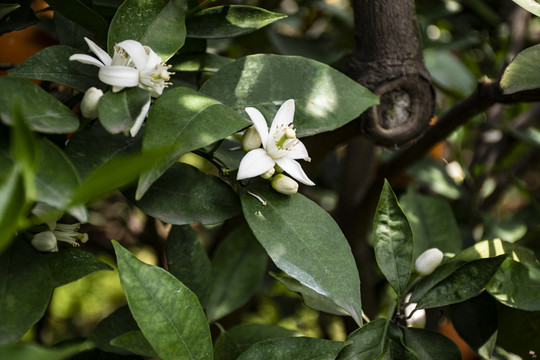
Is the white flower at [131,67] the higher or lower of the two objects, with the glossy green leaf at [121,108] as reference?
higher

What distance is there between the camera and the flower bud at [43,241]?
0.46 metres

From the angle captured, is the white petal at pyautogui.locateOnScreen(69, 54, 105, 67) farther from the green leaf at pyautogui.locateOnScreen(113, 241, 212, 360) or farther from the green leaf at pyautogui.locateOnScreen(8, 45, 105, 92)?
the green leaf at pyautogui.locateOnScreen(113, 241, 212, 360)

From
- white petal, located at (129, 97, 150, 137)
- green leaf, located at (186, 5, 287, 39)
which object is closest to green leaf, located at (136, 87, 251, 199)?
white petal, located at (129, 97, 150, 137)

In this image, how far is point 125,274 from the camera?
427mm

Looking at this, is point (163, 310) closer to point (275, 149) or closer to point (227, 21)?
point (275, 149)

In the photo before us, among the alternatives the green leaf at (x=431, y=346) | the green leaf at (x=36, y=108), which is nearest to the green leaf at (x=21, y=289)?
the green leaf at (x=36, y=108)

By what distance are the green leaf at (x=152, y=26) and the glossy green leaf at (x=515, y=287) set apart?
0.39 metres

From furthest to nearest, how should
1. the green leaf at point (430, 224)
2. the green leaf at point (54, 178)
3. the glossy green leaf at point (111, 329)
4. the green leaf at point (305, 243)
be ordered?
the green leaf at point (430, 224), the glossy green leaf at point (111, 329), the green leaf at point (305, 243), the green leaf at point (54, 178)

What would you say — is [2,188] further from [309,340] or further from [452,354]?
[452,354]

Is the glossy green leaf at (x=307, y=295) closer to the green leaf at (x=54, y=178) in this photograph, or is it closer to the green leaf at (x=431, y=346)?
the green leaf at (x=431, y=346)

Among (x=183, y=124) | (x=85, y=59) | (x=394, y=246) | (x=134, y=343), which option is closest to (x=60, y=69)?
(x=85, y=59)

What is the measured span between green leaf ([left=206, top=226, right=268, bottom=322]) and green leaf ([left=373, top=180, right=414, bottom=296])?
0.26 m

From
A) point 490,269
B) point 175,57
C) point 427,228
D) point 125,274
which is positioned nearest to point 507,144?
point 427,228

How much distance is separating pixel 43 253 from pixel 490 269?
0.41 m
